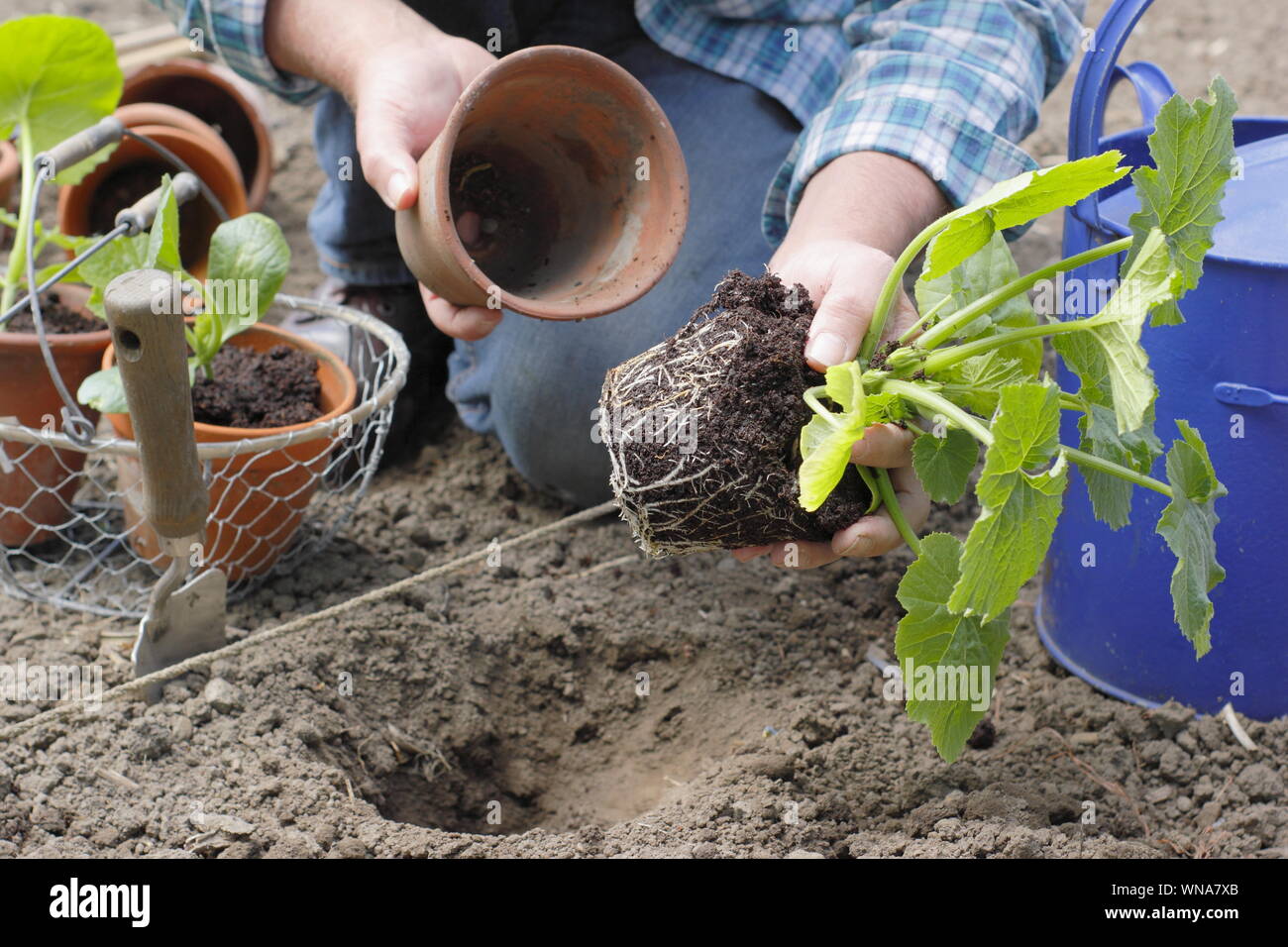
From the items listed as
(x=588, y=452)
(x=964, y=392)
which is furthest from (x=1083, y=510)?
(x=588, y=452)

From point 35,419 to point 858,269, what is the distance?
1.27 metres

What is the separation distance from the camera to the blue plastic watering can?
4.78 ft

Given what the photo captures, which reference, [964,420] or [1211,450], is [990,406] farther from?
[1211,450]

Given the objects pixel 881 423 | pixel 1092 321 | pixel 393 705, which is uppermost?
pixel 1092 321

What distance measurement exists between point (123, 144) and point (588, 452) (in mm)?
1323

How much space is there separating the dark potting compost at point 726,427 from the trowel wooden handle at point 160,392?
50cm

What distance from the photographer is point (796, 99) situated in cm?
218

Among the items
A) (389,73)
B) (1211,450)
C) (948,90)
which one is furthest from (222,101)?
(1211,450)

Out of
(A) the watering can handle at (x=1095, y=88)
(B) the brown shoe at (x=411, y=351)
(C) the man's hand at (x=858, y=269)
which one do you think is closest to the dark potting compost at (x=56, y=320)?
(B) the brown shoe at (x=411, y=351)

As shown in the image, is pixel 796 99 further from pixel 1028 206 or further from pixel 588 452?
pixel 1028 206

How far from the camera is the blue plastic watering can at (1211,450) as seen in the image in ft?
4.78

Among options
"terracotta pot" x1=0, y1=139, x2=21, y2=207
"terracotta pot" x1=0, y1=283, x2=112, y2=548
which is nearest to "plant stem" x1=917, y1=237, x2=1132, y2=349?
"terracotta pot" x1=0, y1=283, x2=112, y2=548

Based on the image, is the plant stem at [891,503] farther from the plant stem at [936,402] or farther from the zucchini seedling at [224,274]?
the zucchini seedling at [224,274]

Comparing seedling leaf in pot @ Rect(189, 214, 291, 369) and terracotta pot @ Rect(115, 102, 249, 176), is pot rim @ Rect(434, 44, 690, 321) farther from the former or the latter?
terracotta pot @ Rect(115, 102, 249, 176)
